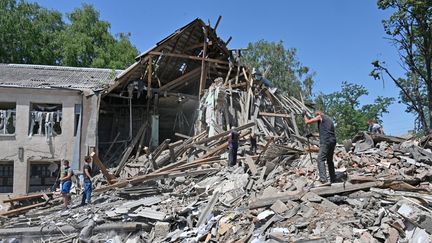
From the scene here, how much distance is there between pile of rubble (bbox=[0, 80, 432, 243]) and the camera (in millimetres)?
7043

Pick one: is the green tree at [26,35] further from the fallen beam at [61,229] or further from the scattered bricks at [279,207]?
the scattered bricks at [279,207]

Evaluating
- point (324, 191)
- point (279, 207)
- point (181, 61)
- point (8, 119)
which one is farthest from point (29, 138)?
point (324, 191)

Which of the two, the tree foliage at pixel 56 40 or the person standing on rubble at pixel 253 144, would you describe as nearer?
the person standing on rubble at pixel 253 144

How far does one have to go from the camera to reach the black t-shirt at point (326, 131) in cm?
841

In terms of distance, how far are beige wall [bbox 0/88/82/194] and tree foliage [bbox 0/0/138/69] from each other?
1058 cm

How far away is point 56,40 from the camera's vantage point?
29.3 metres

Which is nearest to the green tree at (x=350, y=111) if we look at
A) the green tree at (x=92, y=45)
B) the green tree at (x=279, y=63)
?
the green tree at (x=279, y=63)

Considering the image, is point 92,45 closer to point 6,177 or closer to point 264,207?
point 6,177

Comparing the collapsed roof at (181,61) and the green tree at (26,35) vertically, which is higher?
the green tree at (26,35)

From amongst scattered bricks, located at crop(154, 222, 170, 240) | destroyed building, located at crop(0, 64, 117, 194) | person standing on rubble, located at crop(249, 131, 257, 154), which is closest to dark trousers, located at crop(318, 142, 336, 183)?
scattered bricks, located at crop(154, 222, 170, 240)

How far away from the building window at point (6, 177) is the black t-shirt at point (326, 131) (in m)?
13.7

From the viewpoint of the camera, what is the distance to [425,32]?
67.1 ft

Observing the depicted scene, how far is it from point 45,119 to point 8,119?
156cm

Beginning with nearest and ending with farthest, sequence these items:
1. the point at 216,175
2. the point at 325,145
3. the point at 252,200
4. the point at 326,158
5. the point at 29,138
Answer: the point at 325,145, the point at 326,158, the point at 252,200, the point at 216,175, the point at 29,138
